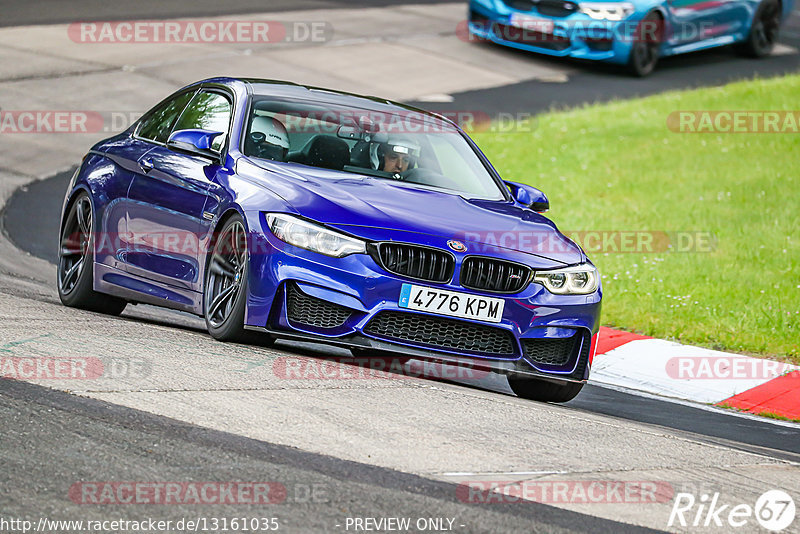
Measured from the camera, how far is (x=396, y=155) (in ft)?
26.9

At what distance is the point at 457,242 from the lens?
23.2 feet

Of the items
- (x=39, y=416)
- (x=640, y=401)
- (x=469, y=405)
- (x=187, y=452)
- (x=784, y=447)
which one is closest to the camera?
(x=187, y=452)

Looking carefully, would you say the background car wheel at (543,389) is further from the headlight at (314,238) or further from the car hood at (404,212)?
the headlight at (314,238)

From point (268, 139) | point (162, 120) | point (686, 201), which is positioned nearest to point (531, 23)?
point (686, 201)

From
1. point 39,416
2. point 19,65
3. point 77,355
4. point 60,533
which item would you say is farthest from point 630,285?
point 19,65

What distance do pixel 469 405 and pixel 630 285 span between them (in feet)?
18.4

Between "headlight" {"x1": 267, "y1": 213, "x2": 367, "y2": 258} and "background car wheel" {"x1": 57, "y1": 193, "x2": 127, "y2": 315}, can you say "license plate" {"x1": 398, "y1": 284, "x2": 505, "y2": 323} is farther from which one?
"background car wheel" {"x1": 57, "y1": 193, "x2": 127, "y2": 315}

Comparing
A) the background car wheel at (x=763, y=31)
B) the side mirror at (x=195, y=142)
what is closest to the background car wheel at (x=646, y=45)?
the background car wheel at (x=763, y=31)

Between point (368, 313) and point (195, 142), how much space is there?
5.79ft

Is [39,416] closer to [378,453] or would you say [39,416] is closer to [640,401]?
[378,453]

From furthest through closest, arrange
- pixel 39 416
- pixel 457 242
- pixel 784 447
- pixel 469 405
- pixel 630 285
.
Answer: pixel 630 285 < pixel 784 447 < pixel 457 242 < pixel 469 405 < pixel 39 416

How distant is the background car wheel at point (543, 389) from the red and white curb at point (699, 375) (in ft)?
4.57

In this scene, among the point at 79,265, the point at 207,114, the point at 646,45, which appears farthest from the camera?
the point at 646,45

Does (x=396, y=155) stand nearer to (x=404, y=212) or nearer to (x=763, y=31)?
(x=404, y=212)
